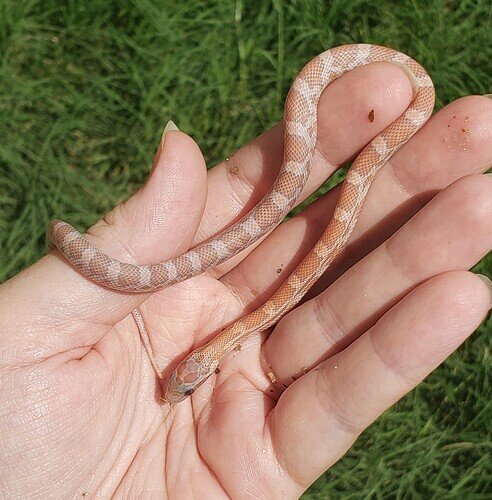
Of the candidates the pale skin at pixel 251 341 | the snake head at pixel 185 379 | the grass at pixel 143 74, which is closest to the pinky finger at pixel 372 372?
the pale skin at pixel 251 341

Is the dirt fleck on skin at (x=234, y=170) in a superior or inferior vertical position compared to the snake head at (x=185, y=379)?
superior

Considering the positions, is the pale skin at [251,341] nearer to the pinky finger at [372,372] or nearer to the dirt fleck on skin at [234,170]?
the pinky finger at [372,372]

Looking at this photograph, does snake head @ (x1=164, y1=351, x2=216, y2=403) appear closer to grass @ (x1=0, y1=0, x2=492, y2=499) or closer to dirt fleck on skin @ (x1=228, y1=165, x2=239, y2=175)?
dirt fleck on skin @ (x1=228, y1=165, x2=239, y2=175)

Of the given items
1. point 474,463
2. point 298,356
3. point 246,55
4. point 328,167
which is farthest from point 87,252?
point 474,463

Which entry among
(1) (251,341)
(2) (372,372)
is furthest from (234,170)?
(2) (372,372)

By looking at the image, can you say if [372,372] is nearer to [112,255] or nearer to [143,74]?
[112,255]

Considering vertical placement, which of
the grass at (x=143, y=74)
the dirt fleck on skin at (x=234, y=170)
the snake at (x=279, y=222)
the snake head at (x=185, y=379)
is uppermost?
the grass at (x=143, y=74)

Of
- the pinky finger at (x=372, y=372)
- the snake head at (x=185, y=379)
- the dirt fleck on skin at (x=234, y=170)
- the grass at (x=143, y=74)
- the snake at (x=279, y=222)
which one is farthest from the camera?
the grass at (x=143, y=74)
